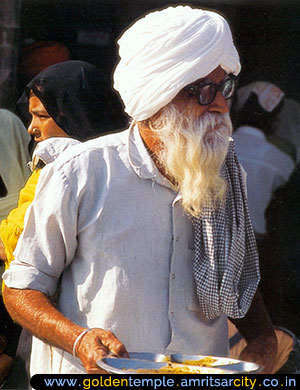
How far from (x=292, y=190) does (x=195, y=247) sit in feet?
8.45

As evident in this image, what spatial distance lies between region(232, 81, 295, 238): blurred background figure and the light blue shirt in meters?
2.40

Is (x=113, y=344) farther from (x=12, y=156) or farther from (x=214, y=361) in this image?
(x=12, y=156)

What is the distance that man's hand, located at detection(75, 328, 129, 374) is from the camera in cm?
285

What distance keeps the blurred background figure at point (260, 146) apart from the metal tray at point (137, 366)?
110 inches

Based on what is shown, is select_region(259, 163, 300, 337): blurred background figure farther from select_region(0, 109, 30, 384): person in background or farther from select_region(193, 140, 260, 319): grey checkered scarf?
select_region(193, 140, 260, 319): grey checkered scarf

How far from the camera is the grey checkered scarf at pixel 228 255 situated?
3.22m

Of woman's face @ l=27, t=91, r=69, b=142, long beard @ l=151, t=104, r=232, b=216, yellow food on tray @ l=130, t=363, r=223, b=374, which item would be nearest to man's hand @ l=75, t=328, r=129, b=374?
yellow food on tray @ l=130, t=363, r=223, b=374

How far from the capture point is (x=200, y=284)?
3.21 metres

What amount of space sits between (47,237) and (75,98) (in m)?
1.22

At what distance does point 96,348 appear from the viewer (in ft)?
9.44

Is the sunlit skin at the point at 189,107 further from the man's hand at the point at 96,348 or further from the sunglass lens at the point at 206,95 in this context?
the man's hand at the point at 96,348

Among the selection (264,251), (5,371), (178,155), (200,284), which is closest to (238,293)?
(200,284)

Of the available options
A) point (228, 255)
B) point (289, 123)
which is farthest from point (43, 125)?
point (289, 123)

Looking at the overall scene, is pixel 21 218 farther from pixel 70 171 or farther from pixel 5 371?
pixel 5 371
